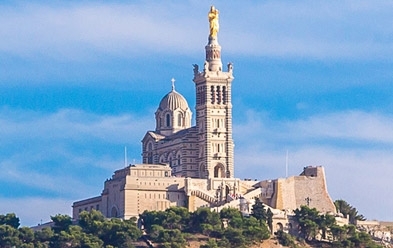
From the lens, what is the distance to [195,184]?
158000 millimetres

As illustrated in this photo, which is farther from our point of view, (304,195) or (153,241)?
(304,195)

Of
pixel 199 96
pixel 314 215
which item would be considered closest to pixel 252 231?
pixel 314 215

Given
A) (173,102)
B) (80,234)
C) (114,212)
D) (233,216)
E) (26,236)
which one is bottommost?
(80,234)

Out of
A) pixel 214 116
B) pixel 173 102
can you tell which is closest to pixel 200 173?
pixel 214 116

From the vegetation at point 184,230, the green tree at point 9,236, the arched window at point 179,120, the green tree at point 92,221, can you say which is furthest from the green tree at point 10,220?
the arched window at point 179,120

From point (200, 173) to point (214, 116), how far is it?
522cm

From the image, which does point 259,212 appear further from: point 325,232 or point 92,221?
point 92,221

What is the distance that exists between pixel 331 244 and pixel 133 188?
17.5 meters

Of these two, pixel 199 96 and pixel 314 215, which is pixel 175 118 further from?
pixel 314 215

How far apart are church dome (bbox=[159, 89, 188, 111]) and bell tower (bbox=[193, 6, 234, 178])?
11.1 ft

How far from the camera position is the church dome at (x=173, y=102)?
548 ft

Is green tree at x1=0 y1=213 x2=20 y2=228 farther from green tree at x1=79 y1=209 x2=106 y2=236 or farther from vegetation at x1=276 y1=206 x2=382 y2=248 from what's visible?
vegetation at x1=276 y1=206 x2=382 y2=248

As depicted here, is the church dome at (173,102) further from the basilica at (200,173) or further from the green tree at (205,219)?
the green tree at (205,219)

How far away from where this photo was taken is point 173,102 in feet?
549
